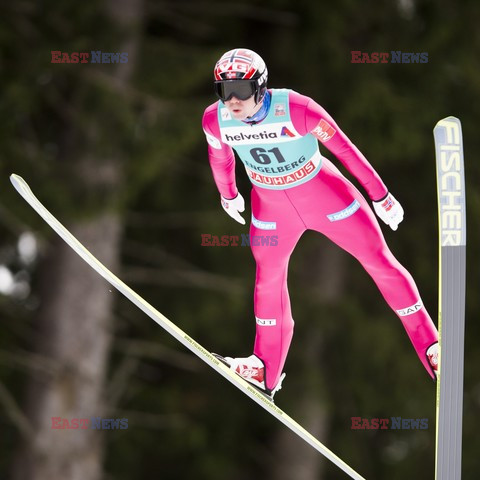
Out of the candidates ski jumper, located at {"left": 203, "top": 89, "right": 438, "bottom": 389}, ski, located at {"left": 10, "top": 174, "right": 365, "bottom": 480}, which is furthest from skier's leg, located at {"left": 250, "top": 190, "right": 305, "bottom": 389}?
ski, located at {"left": 10, "top": 174, "right": 365, "bottom": 480}

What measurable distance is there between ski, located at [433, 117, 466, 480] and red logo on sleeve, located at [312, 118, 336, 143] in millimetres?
379

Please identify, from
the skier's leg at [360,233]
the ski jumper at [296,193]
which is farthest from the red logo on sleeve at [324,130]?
the skier's leg at [360,233]

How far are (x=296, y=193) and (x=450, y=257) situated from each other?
0.59m

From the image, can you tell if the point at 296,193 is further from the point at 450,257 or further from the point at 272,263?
the point at 450,257

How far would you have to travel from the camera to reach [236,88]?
3361 millimetres

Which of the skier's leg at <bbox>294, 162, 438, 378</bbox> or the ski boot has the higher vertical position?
the skier's leg at <bbox>294, 162, 438, 378</bbox>

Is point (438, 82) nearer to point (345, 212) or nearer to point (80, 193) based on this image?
point (80, 193)

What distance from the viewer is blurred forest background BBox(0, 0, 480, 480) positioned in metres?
6.92

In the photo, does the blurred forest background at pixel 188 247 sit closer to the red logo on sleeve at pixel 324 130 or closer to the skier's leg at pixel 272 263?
the skier's leg at pixel 272 263

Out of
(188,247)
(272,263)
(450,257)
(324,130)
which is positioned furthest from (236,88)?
(188,247)

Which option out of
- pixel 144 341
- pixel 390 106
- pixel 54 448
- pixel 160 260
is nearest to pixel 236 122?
pixel 390 106

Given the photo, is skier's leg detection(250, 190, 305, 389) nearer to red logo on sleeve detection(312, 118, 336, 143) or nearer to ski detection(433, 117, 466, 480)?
red logo on sleeve detection(312, 118, 336, 143)

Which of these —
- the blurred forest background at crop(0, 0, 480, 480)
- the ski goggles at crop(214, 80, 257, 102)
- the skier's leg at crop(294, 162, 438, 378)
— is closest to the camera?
the ski goggles at crop(214, 80, 257, 102)

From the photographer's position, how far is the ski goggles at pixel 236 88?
336 centimetres
